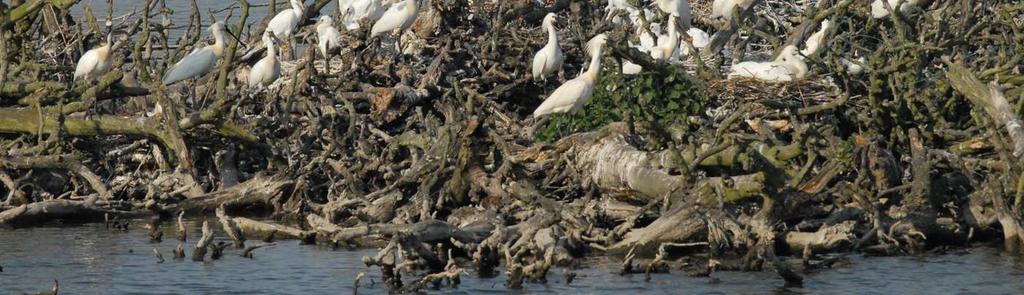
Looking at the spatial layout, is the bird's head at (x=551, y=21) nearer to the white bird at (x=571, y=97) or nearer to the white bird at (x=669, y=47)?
the white bird at (x=669, y=47)

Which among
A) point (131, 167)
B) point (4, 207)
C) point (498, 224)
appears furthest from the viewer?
point (131, 167)

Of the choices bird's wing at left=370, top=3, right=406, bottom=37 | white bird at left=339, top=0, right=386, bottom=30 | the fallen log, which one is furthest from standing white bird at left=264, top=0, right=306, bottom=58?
the fallen log

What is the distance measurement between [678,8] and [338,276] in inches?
338

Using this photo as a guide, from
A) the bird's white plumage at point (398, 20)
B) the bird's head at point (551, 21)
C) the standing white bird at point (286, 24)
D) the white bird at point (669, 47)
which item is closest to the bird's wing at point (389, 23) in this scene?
the bird's white plumage at point (398, 20)

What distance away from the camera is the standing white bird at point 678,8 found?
19625 mm

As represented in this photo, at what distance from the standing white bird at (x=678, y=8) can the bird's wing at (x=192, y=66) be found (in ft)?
17.1

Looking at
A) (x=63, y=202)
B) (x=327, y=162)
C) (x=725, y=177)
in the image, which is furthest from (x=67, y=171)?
(x=725, y=177)

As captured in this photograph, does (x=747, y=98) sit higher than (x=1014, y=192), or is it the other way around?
(x=747, y=98)

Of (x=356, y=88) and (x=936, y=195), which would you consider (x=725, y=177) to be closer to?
(x=936, y=195)

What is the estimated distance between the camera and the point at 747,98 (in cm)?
1555

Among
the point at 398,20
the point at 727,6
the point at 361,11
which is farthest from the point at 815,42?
the point at 361,11

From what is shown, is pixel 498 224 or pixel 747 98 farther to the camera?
pixel 747 98

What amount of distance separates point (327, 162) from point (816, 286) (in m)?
5.61

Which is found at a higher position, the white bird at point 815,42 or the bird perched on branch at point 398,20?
the bird perched on branch at point 398,20
